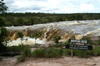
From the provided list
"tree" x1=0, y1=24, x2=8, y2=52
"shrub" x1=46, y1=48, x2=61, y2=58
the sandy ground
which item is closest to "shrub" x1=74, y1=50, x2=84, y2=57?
the sandy ground

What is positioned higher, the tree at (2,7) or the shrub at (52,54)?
the tree at (2,7)

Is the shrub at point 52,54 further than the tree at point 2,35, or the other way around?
the tree at point 2,35

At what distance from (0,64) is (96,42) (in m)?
6.04

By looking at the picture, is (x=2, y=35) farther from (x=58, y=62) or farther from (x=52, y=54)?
(x=58, y=62)

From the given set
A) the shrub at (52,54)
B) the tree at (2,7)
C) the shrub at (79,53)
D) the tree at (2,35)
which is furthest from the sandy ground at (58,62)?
the tree at (2,7)

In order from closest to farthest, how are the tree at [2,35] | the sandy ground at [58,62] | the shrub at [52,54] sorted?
the sandy ground at [58,62] → the shrub at [52,54] → the tree at [2,35]

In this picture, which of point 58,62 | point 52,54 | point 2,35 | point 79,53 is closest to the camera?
point 58,62

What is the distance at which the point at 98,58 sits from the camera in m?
5.86

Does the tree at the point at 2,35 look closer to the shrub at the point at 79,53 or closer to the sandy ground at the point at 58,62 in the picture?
the sandy ground at the point at 58,62

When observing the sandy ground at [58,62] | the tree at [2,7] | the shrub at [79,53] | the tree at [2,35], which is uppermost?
the tree at [2,7]

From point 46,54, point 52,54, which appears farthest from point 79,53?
point 46,54

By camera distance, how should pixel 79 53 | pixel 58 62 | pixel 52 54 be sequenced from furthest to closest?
pixel 79 53 → pixel 52 54 → pixel 58 62

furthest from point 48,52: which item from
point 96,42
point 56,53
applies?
point 96,42

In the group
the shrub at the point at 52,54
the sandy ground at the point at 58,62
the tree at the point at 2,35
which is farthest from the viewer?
the tree at the point at 2,35
